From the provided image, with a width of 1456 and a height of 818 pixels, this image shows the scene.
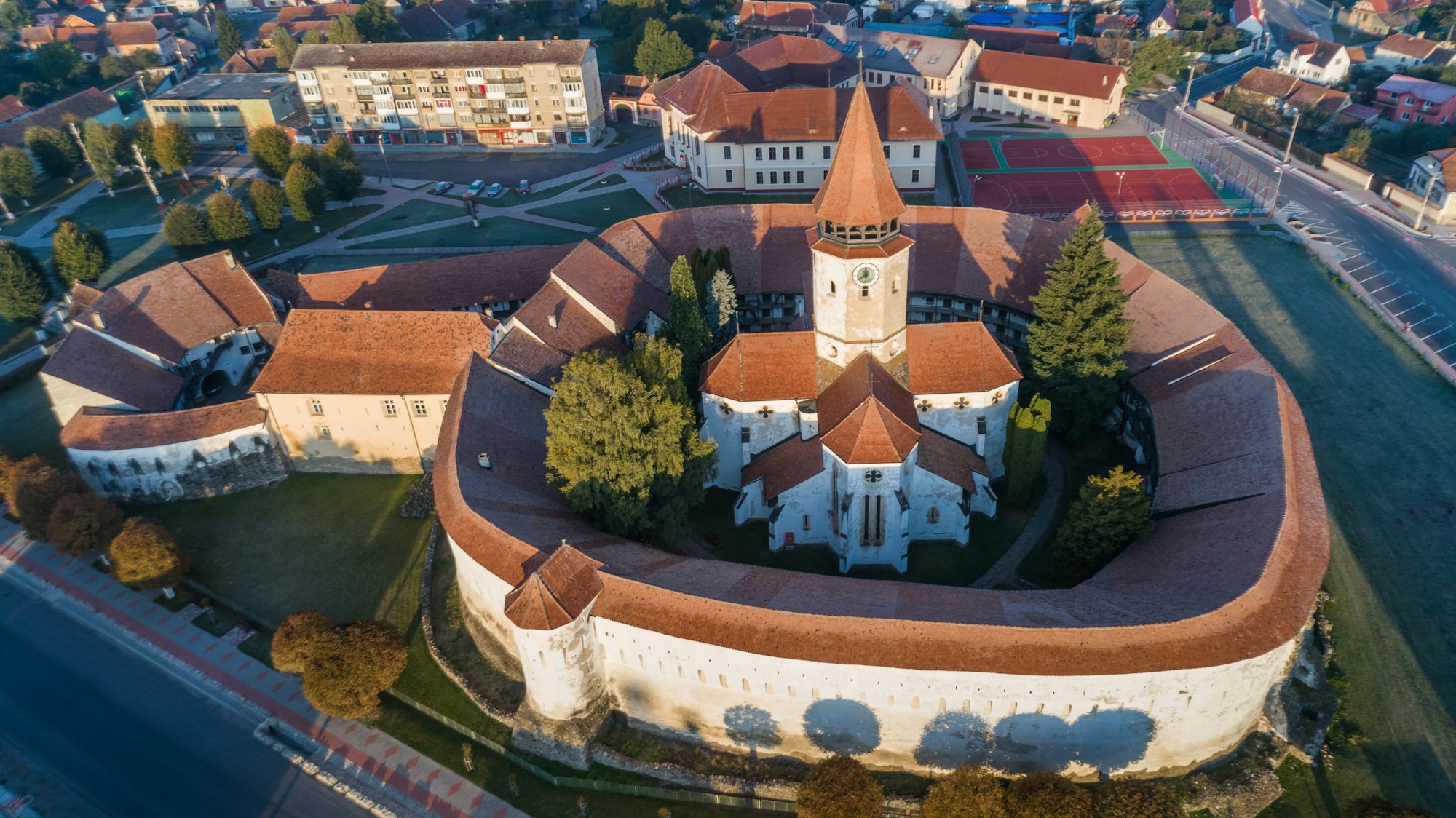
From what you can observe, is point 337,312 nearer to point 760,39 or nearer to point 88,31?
point 760,39

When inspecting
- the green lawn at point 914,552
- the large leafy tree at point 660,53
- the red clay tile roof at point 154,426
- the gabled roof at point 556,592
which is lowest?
the green lawn at point 914,552

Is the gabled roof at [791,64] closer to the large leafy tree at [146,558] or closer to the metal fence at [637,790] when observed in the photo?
the large leafy tree at [146,558]

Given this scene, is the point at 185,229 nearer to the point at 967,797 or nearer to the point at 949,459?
the point at 949,459

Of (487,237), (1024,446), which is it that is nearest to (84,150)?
(487,237)

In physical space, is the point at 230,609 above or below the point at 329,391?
below

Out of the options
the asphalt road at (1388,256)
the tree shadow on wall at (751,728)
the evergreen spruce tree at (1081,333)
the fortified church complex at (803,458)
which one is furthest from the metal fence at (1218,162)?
the tree shadow on wall at (751,728)

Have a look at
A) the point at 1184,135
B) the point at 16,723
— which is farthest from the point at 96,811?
the point at 1184,135
